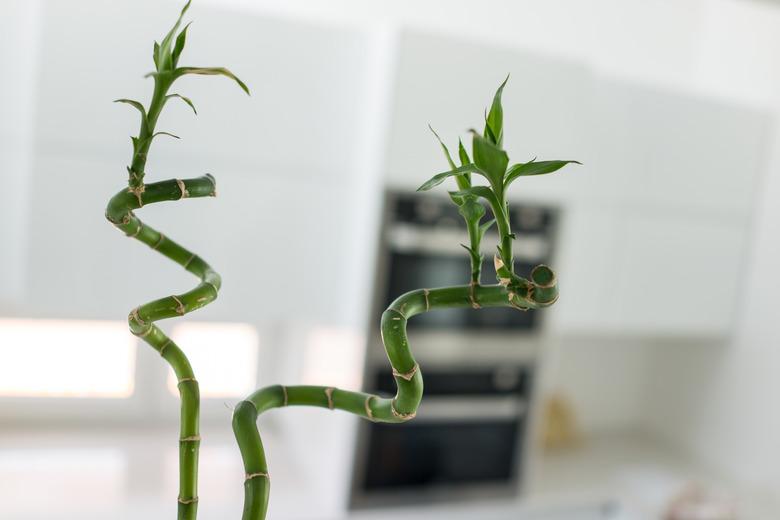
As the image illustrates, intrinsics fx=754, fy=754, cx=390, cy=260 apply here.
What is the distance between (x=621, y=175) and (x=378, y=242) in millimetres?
1008

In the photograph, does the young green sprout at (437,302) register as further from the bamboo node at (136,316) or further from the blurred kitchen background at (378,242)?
the blurred kitchen background at (378,242)

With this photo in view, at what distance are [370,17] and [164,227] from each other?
0.93 metres

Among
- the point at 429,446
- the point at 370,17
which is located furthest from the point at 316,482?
the point at 370,17

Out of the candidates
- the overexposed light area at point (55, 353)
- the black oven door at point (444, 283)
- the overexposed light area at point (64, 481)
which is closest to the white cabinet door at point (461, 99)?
the black oven door at point (444, 283)

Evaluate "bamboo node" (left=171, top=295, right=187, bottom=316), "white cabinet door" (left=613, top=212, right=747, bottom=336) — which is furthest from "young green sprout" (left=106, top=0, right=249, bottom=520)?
"white cabinet door" (left=613, top=212, right=747, bottom=336)

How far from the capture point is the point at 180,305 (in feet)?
1.20

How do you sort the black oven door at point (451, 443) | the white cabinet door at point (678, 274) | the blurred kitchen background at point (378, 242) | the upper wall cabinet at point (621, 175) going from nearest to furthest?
the blurred kitchen background at point (378, 242), the upper wall cabinet at point (621, 175), the black oven door at point (451, 443), the white cabinet door at point (678, 274)

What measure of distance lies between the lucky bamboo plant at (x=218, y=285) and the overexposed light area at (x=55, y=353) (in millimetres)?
2253

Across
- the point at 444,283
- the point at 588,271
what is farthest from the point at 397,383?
the point at 588,271

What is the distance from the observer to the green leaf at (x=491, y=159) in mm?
307

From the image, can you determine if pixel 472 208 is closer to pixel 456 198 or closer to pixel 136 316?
pixel 456 198

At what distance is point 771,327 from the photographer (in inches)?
109

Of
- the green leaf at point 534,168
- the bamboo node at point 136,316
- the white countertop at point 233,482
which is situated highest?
the green leaf at point 534,168

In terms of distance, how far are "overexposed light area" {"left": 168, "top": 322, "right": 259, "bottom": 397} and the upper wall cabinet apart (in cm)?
94
